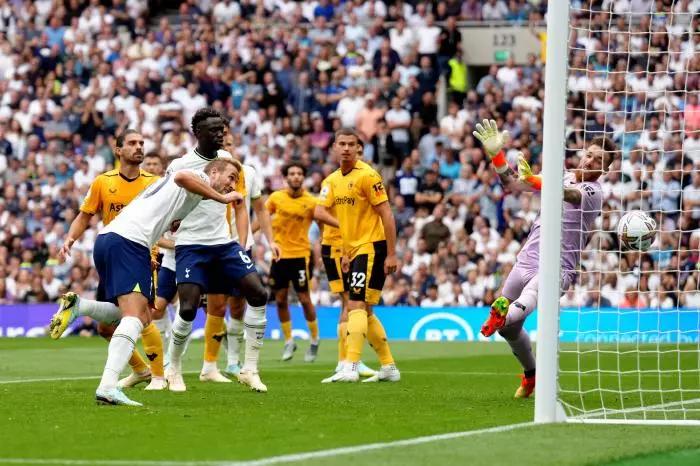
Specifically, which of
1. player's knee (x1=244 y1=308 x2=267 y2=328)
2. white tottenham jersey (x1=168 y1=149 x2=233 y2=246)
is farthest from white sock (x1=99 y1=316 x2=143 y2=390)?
white tottenham jersey (x1=168 y1=149 x2=233 y2=246)

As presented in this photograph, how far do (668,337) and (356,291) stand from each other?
10375 mm

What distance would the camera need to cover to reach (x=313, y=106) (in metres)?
30.5

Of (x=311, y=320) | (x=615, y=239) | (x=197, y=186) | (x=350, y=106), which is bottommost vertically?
(x=311, y=320)

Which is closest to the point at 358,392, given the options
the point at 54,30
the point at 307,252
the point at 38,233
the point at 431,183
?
the point at 307,252

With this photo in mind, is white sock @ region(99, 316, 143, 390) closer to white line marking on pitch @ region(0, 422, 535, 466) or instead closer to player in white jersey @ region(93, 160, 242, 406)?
player in white jersey @ region(93, 160, 242, 406)

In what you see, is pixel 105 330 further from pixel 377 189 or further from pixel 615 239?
pixel 615 239

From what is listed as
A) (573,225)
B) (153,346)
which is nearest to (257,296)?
(153,346)

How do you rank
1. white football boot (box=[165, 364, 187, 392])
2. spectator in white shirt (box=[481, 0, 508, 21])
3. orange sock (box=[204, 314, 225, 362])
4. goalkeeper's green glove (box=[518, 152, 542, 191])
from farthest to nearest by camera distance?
1. spectator in white shirt (box=[481, 0, 508, 21])
2. orange sock (box=[204, 314, 225, 362])
3. white football boot (box=[165, 364, 187, 392])
4. goalkeeper's green glove (box=[518, 152, 542, 191])

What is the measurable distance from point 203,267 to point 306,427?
4.14 meters

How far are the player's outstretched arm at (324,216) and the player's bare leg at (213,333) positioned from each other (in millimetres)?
2164

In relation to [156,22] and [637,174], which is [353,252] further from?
[156,22]

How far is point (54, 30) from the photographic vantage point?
34094 mm

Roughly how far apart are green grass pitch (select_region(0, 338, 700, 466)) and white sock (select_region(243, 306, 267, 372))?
1.00ft

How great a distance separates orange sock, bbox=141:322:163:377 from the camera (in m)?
12.3
